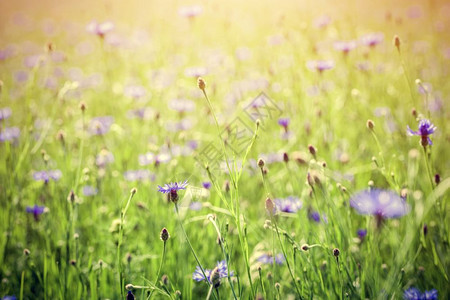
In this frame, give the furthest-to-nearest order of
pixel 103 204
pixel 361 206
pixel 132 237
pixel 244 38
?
pixel 244 38, pixel 103 204, pixel 132 237, pixel 361 206

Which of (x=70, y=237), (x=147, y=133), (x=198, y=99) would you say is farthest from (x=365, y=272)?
(x=198, y=99)

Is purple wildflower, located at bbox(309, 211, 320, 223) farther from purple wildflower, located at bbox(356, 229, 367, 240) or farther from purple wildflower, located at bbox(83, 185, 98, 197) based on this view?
purple wildflower, located at bbox(83, 185, 98, 197)

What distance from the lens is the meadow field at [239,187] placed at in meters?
0.99

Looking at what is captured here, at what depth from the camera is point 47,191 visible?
5.22ft

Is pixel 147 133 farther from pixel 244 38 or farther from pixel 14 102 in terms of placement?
pixel 244 38

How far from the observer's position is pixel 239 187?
69.8 inches

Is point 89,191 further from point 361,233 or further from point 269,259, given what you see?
point 361,233

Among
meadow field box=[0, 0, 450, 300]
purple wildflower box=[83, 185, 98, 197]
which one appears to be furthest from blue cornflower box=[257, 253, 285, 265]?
purple wildflower box=[83, 185, 98, 197]

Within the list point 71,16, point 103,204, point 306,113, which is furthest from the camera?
point 71,16

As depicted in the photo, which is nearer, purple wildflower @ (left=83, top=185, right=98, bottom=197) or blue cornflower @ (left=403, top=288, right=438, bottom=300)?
blue cornflower @ (left=403, top=288, right=438, bottom=300)

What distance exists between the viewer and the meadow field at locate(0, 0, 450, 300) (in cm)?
99

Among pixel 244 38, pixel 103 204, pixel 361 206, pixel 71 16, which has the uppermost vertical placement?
pixel 71 16

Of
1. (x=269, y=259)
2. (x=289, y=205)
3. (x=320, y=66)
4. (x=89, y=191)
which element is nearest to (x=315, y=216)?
(x=289, y=205)

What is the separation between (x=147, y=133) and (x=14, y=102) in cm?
158
